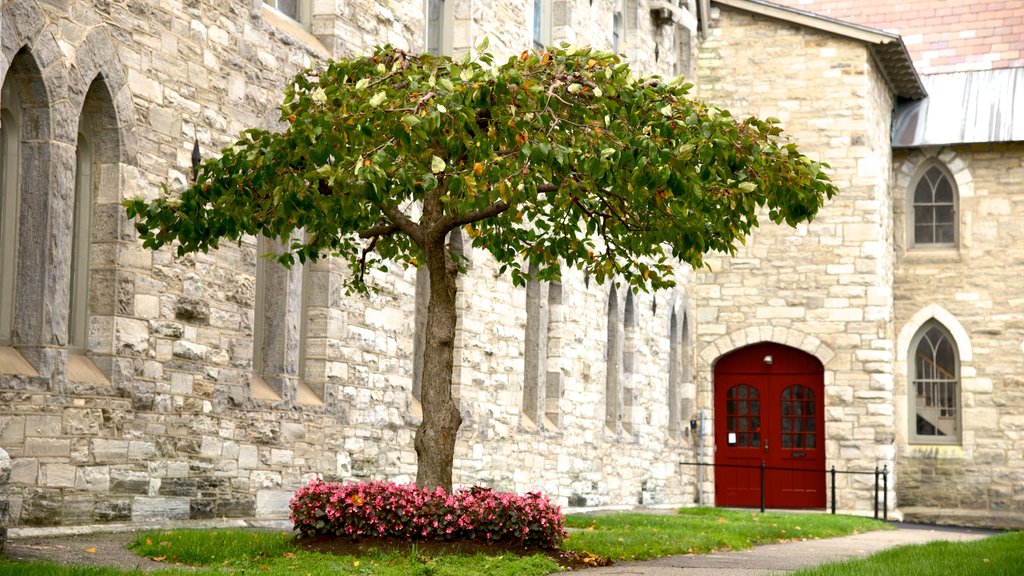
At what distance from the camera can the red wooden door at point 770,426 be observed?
26.0m

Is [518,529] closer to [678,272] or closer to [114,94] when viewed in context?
[114,94]

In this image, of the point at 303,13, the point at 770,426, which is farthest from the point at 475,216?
the point at 770,426

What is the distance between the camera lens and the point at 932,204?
90.1ft

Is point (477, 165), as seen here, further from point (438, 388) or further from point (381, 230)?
point (438, 388)

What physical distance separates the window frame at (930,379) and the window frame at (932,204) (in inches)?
57.7

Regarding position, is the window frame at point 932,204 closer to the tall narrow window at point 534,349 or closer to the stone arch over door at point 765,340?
the stone arch over door at point 765,340

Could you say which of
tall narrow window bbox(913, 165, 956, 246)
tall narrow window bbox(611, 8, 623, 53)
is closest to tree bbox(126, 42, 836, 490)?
tall narrow window bbox(611, 8, 623, 53)

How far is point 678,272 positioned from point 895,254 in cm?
477

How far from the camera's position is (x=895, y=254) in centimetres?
2739

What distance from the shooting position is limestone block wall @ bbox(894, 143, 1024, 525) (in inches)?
1027

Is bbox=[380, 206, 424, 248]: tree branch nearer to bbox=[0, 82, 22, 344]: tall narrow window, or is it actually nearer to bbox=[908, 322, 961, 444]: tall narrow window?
bbox=[0, 82, 22, 344]: tall narrow window

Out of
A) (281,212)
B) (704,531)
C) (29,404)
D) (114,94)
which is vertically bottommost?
(704,531)

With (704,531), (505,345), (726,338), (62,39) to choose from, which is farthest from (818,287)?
(62,39)

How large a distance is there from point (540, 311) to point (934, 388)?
10.7 meters
